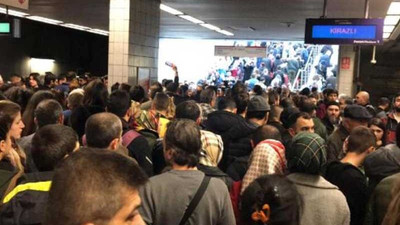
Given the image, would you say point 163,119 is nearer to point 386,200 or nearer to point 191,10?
point 386,200

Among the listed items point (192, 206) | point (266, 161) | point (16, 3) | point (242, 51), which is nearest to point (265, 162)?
point (266, 161)

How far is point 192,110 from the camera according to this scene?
4047 mm

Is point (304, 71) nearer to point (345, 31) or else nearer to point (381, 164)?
point (345, 31)

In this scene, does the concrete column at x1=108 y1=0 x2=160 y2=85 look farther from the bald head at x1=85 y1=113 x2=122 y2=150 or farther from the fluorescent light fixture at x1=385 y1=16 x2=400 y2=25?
the fluorescent light fixture at x1=385 y1=16 x2=400 y2=25

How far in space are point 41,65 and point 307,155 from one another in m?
19.7

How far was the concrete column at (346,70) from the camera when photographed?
15.9 m

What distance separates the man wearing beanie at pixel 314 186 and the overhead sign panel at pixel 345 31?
17.0 feet

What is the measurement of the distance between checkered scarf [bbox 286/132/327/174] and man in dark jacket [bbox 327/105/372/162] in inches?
72.2

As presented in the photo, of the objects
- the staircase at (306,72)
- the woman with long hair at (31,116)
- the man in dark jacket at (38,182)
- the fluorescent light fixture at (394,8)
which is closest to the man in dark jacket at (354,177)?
the man in dark jacket at (38,182)

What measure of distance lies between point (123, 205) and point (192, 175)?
1.32 metres

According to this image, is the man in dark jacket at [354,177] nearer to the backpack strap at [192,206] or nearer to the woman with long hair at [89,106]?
the backpack strap at [192,206]

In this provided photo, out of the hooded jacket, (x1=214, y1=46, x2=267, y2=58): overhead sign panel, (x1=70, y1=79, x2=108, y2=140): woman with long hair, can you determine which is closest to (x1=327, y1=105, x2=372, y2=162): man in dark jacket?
the hooded jacket

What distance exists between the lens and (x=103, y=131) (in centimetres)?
292

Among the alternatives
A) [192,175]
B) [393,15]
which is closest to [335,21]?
[393,15]
